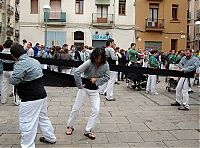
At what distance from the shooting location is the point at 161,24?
37.3 metres

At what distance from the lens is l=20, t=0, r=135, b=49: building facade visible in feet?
118

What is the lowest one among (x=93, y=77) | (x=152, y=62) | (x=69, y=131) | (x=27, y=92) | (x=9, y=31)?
(x=69, y=131)

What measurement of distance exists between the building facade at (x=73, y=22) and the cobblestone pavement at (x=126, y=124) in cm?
2514

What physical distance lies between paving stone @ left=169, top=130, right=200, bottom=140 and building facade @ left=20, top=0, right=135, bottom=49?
95.7 ft

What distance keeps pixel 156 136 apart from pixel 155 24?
31.4 m

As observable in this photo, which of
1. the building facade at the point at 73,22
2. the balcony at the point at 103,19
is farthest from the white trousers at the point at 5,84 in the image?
the balcony at the point at 103,19

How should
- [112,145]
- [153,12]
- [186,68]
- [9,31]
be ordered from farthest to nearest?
[9,31] < [153,12] < [186,68] < [112,145]

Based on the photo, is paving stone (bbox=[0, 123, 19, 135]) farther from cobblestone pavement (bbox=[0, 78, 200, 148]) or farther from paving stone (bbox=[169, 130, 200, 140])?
paving stone (bbox=[169, 130, 200, 140])

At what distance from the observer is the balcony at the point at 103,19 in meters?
36.2

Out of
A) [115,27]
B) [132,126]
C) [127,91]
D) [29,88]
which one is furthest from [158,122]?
[115,27]

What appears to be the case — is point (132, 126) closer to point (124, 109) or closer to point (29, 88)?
point (124, 109)

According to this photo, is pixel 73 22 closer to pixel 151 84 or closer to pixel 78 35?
pixel 78 35

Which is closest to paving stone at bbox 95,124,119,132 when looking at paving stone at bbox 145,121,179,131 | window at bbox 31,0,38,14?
paving stone at bbox 145,121,179,131

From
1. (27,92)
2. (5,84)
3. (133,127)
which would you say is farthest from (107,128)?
(5,84)
